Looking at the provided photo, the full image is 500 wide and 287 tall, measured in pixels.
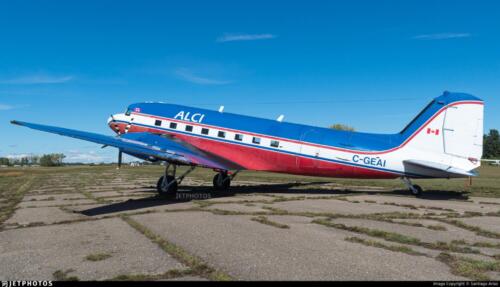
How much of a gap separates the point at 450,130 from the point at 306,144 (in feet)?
22.9

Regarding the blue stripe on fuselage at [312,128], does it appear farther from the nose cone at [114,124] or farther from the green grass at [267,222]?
the green grass at [267,222]

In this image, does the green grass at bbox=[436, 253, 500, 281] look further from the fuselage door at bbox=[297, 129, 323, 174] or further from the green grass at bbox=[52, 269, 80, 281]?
the fuselage door at bbox=[297, 129, 323, 174]

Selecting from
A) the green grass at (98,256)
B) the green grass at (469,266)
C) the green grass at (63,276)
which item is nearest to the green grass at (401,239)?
the green grass at (469,266)

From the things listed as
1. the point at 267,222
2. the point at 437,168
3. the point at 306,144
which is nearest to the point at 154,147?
the point at 306,144

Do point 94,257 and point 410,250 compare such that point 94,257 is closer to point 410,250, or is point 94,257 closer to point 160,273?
point 160,273

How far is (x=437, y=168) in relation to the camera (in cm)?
1753

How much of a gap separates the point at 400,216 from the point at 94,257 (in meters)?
9.97

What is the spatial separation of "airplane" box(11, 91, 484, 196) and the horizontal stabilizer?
42mm

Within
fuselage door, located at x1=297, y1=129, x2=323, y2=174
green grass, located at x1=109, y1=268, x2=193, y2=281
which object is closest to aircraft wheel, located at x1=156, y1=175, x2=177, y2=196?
fuselage door, located at x1=297, y1=129, x2=323, y2=174

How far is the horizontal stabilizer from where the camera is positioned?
56.3 ft

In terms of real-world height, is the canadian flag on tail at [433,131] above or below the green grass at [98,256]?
above

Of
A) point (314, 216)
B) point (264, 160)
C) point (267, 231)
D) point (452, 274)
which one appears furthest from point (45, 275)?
point (264, 160)

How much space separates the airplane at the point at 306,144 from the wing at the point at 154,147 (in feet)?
0.13

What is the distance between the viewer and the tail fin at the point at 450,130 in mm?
17484
